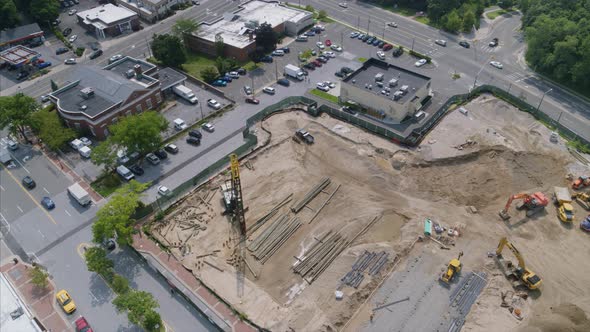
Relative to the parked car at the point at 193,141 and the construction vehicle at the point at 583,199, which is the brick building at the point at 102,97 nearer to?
the parked car at the point at 193,141

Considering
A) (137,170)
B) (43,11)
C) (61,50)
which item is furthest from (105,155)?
(43,11)

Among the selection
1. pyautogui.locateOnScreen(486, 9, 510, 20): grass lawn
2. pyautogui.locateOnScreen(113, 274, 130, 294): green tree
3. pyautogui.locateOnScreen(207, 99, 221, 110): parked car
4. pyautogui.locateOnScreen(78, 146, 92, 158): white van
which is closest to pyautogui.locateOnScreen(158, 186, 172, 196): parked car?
pyautogui.locateOnScreen(113, 274, 130, 294): green tree

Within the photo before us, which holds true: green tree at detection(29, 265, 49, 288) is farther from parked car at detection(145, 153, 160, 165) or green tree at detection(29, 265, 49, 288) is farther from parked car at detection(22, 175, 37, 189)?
parked car at detection(145, 153, 160, 165)

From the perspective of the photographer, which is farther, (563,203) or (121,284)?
(563,203)

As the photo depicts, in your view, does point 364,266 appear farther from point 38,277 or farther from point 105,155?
point 105,155

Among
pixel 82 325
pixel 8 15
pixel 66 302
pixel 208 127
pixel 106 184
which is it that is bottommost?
pixel 66 302

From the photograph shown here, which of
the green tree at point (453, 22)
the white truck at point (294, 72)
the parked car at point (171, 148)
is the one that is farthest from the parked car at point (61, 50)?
the green tree at point (453, 22)
